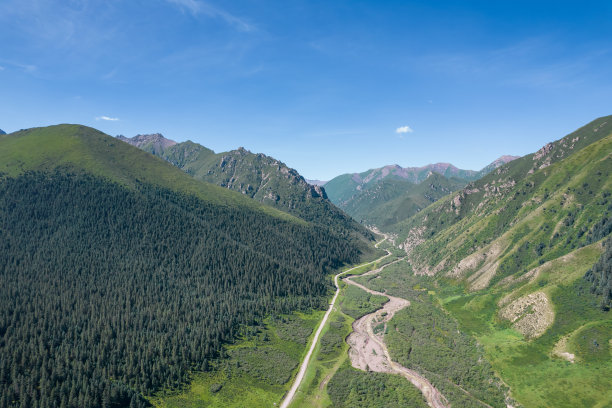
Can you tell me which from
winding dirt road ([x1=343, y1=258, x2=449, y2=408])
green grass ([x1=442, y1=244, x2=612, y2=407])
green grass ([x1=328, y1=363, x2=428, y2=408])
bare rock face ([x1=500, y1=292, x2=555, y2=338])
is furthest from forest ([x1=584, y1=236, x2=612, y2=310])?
green grass ([x1=328, y1=363, x2=428, y2=408])

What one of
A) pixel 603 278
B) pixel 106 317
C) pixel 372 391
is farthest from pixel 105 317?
pixel 603 278

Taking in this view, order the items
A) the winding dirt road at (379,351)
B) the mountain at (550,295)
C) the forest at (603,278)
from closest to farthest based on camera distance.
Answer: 1. the mountain at (550,295)
2. the winding dirt road at (379,351)
3. the forest at (603,278)

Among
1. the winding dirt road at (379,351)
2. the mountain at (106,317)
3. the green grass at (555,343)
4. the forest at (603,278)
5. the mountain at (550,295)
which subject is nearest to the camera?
the green grass at (555,343)

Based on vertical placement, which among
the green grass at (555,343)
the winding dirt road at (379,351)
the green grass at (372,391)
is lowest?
the winding dirt road at (379,351)

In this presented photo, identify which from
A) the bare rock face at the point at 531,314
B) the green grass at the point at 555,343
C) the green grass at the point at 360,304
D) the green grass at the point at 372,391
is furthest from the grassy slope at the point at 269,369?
the bare rock face at the point at 531,314

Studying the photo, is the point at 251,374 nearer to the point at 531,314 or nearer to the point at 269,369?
the point at 269,369

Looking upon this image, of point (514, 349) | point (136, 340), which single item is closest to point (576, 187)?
point (514, 349)

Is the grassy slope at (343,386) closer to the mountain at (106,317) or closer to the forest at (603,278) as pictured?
the mountain at (106,317)

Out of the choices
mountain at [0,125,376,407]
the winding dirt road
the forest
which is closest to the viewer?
mountain at [0,125,376,407]

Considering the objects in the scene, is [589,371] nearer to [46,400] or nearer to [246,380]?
[246,380]

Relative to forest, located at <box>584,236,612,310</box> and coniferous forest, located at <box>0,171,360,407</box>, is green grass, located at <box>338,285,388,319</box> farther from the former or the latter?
forest, located at <box>584,236,612,310</box>
